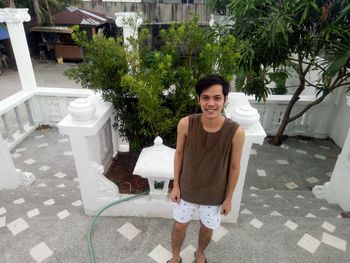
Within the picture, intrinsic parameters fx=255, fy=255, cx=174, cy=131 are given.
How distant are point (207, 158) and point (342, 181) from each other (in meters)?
2.03

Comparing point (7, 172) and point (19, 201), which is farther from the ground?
point (7, 172)

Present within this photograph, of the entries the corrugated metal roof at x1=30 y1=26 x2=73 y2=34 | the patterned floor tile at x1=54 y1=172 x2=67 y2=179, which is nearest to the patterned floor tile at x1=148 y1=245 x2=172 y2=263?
the patterned floor tile at x1=54 y1=172 x2=67 y2=179

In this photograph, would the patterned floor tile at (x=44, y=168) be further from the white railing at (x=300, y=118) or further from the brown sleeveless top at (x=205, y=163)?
the white railing at (x=300, y=118)

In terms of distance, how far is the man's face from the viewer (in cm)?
138

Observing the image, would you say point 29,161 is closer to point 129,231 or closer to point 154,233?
point 129,231

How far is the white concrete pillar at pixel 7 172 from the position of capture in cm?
271

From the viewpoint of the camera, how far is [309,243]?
210 cm

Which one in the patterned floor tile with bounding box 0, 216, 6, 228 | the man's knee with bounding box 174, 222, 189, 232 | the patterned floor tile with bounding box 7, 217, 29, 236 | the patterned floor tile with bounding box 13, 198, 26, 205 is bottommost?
the patterned floor tile with bounding box 13, 198, 26, 205

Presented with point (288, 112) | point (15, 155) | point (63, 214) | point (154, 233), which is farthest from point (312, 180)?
point (15, 155)

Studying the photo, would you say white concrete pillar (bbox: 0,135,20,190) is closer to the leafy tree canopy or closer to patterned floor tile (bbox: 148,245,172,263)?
patterned floor tile (bbox: 148,245,172,263)

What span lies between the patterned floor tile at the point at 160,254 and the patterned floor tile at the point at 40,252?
79 centimetres

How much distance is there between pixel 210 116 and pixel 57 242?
165cm

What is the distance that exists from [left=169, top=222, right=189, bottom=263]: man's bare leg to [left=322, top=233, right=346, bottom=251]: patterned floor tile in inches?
48.8

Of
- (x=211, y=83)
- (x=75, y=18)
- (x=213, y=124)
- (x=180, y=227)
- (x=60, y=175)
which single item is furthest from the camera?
(x=75, y=18)
